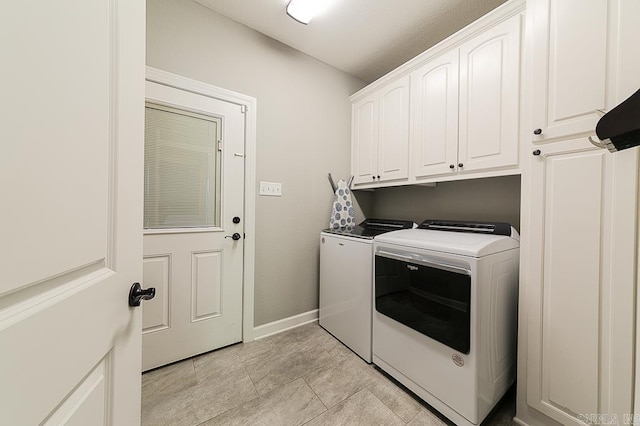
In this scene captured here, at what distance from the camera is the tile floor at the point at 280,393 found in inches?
50.1

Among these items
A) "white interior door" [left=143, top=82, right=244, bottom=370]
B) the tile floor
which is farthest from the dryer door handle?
"white interior door" [left=143, top=82, right=244, bottom=370]

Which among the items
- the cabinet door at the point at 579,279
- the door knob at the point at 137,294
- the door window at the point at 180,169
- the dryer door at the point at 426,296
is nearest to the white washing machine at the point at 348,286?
the dryer door at the point at 426,296

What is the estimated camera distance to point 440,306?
4.24 ft

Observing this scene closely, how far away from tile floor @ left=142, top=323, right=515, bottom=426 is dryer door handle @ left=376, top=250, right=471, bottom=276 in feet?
2.76

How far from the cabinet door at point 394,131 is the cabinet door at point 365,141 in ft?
0.25

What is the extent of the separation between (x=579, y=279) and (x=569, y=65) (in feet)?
3.31

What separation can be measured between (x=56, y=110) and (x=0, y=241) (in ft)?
0.74

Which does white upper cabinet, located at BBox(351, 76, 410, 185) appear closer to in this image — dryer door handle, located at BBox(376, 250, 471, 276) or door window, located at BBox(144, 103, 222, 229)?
dryer door handle, located at BBox(376, 250, 471, 276)

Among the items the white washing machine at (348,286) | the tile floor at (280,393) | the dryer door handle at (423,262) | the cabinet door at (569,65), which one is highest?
the cabinet door at (569,65)

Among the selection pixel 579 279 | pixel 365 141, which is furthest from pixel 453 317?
pixel 365 141

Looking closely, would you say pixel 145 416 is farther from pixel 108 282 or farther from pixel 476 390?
pixel 476 390

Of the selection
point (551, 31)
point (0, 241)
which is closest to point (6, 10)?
point (0, 241)

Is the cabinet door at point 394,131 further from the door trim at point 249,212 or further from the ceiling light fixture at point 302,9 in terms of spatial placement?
the door trim at point 249,212

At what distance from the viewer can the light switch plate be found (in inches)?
81.3
